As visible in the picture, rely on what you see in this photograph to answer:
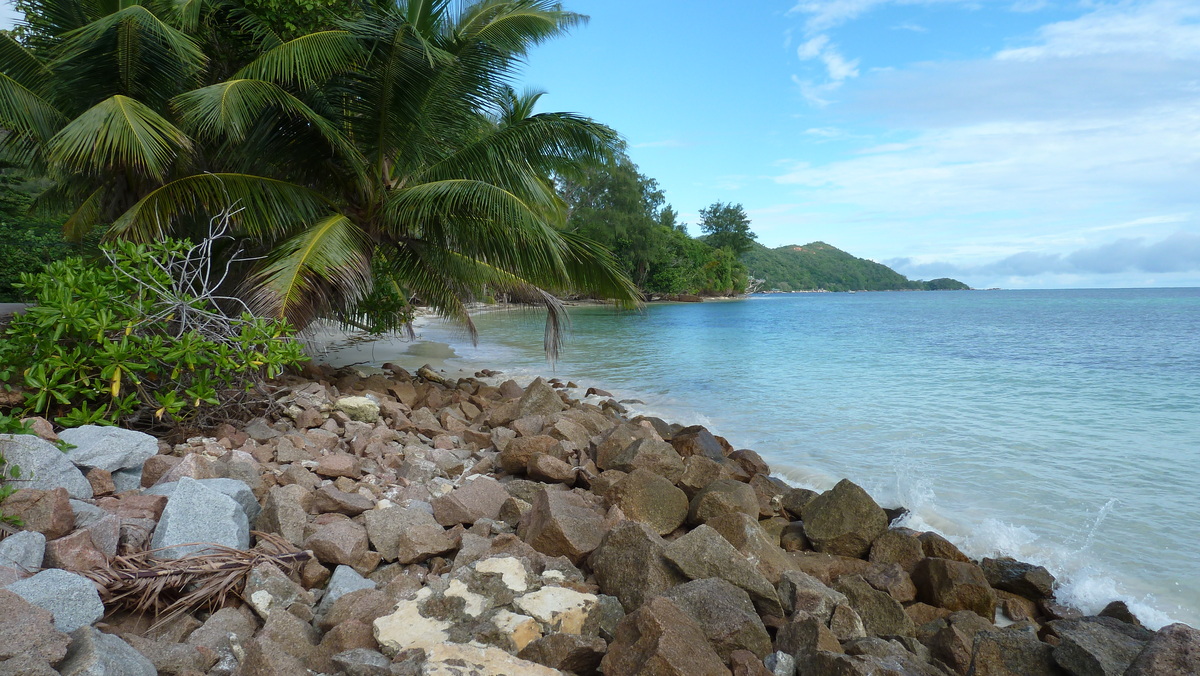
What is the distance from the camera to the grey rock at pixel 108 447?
4.00 m

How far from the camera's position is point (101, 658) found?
2297 millimetres

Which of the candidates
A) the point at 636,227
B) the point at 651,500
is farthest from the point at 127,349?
the point at 636,227

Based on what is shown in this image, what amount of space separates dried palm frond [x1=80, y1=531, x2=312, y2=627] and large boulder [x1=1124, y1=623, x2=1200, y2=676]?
3847mm

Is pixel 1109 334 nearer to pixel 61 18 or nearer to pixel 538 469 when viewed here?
pixel 538 469

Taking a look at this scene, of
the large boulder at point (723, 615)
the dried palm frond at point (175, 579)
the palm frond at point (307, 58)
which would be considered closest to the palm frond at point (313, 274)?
the palm frond at point (307, 58)

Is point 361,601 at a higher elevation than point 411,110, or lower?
lower

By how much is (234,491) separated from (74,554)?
2.94ft

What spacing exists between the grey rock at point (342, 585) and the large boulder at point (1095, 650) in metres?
3.25

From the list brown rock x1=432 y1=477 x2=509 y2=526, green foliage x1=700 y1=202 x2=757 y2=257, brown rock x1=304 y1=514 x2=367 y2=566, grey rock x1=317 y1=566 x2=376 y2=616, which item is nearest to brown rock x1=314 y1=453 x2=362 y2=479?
brown rock x1=432 y1=477 x2=509 y2=526

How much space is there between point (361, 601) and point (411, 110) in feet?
25.3

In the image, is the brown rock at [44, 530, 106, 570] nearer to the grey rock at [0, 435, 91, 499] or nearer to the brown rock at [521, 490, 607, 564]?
the grey rock at [0, 435, 91, 499]

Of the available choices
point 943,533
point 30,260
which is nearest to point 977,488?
point 943,533

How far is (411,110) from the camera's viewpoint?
9156 mm

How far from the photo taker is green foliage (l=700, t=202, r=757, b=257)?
8700cm
